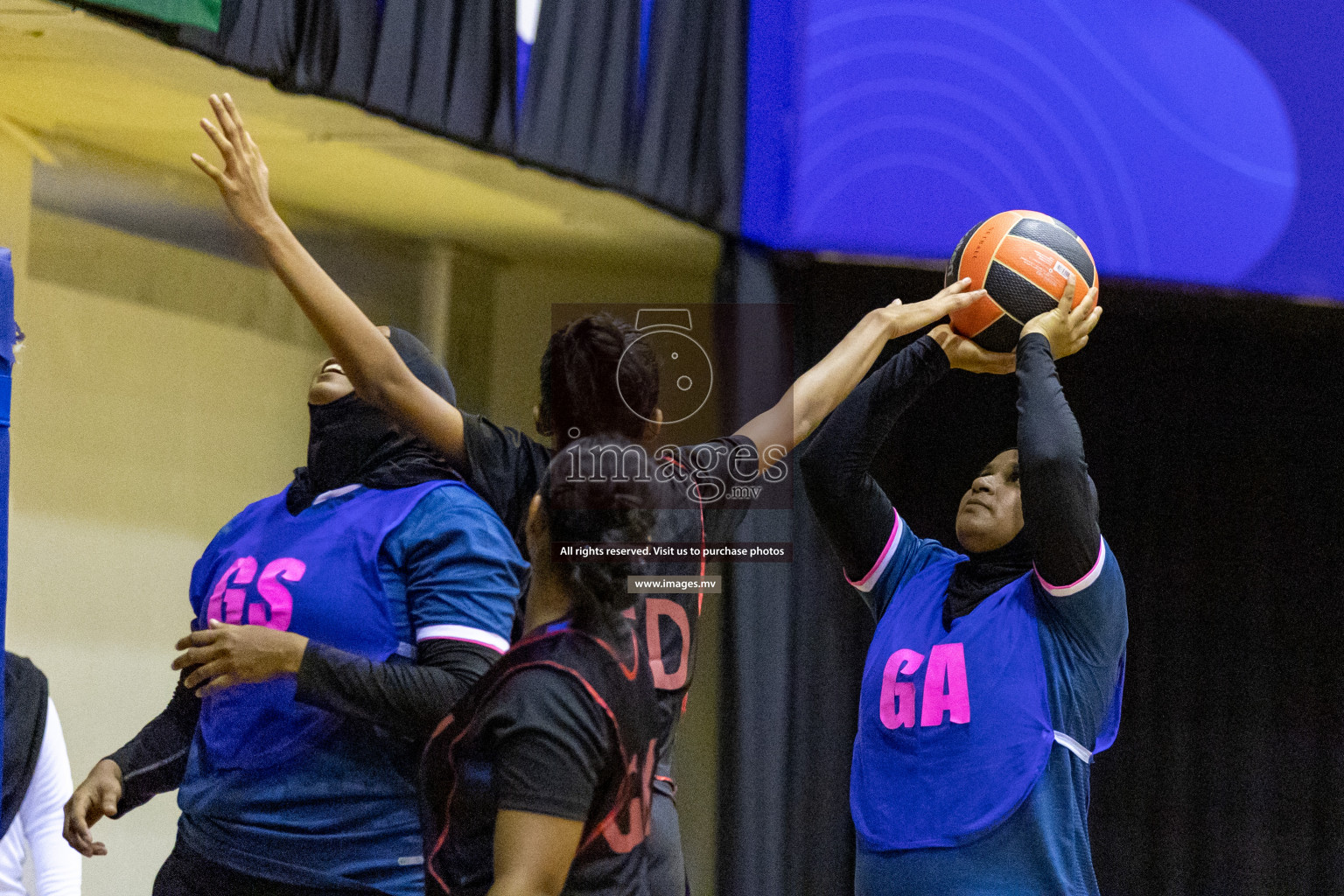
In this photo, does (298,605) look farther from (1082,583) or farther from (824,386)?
(1082,583)

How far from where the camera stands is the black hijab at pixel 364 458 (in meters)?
2.34

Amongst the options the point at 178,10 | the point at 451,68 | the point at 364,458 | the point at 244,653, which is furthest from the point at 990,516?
the point at 178,10

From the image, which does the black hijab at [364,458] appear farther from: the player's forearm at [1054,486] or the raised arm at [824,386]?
the player's forearm at [1054,486]

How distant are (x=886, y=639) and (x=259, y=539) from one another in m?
1.23

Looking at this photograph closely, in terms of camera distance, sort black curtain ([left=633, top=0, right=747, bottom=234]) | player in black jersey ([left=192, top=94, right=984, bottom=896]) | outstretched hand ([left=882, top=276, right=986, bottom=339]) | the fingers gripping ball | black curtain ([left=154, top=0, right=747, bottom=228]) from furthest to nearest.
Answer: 1. black curtain ([left=633, top=0, right=747, bottom=234])
2. black curtain ([left=154, top=0, right=747, bottom=228])
3. the fingers gripping ball
4. outstretched hand ([left=882, top=276, right=986, bottom=339])
5. player in black jersey ([left=192, top=94, right=984, bottom=896])

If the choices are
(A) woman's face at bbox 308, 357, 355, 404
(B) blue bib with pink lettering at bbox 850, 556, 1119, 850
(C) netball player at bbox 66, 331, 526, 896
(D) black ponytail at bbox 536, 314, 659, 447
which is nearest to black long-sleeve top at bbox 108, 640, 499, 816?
(C) netball player at bbox 66, 331, 526, 896

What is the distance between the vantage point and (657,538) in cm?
184

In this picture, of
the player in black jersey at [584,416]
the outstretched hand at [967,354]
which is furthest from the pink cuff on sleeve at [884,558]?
the player in black jersey at [584,416]

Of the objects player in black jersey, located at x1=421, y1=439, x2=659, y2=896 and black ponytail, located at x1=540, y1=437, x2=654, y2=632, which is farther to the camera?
black ponytail, located at x1=540, y1=437, x2=654, y2=632

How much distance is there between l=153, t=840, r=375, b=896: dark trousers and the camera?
2.06 metres

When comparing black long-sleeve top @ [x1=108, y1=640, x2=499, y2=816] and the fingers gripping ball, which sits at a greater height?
the fingers gripping ball

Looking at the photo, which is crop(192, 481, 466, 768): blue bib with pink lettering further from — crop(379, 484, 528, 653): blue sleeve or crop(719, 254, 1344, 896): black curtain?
crop(719, 254, 1344, 896): black curtain

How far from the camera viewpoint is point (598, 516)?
65.4 inches

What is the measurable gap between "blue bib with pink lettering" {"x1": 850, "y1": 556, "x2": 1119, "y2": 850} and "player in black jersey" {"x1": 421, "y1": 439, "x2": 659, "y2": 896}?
0.96 metres
